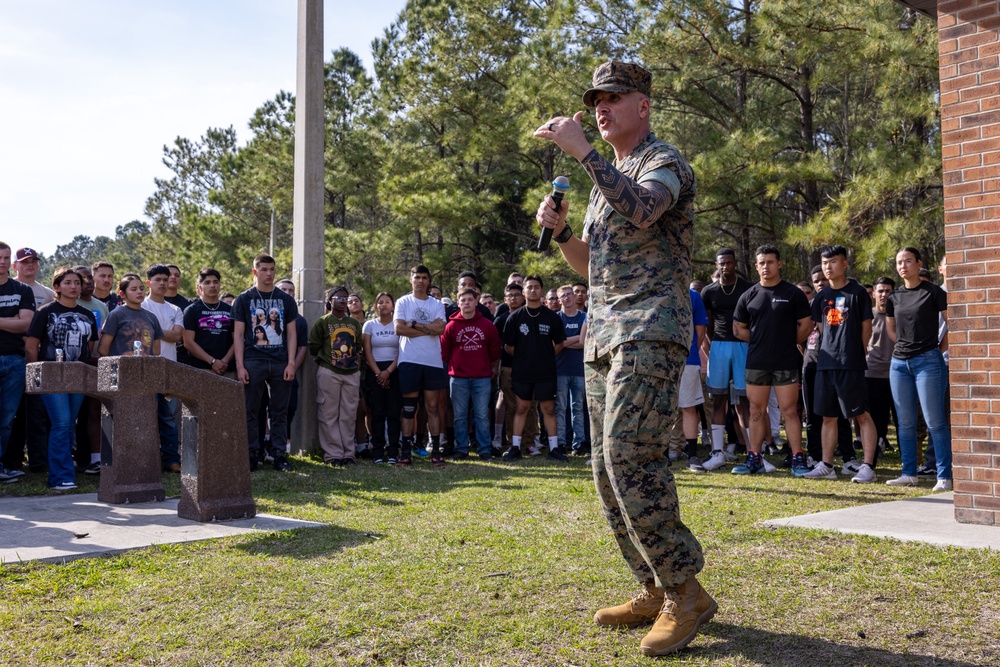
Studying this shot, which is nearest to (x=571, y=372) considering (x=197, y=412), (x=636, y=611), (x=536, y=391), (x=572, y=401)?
(x=572, y=401)

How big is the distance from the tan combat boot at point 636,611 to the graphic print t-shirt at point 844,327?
19.5 feet

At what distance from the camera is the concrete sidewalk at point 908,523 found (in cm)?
547

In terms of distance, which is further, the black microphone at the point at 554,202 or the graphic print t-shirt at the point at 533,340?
the graphic print t-shirt at the point at 533,340

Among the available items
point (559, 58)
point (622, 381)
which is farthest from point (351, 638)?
point (559, 58)

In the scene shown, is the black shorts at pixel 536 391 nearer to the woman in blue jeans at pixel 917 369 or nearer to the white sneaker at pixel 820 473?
the white sneaker at pixel 820 473

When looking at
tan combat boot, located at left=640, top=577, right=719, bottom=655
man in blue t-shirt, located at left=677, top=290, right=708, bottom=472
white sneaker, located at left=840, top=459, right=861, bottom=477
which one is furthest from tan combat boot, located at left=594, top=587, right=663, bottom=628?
man in blue t-shirt, located at left=677, top=290, right=708, bottom=472

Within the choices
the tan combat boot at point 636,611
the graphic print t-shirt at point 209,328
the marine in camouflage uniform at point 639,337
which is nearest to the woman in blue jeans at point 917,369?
the tan combat boot at point 636,611

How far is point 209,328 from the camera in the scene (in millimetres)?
10312

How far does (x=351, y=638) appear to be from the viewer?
12.7 ft

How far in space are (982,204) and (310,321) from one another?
26.1 feet

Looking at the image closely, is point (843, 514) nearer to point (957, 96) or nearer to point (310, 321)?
point (957, 96)

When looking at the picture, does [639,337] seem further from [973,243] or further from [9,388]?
[9,388]

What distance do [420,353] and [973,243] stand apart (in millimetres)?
6737

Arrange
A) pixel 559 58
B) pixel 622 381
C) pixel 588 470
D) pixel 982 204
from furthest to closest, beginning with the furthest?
1. pixel 559 58
2. pixel 588 470
3. pixel 982 204
4. pixel 622 381
